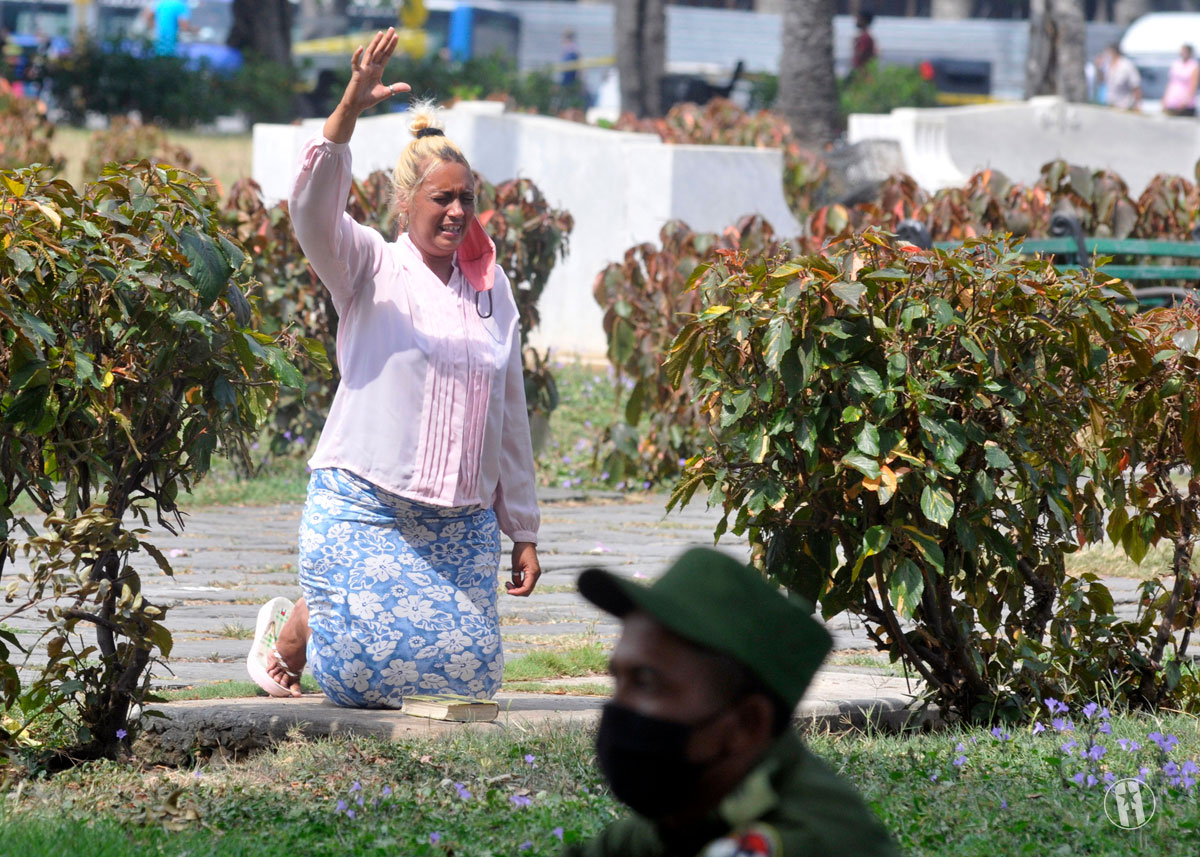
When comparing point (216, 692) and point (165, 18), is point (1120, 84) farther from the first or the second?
point (216, 692)

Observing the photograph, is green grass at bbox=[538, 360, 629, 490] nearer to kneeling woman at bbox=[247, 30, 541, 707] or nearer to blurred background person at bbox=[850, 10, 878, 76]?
kneeling woman at bbox=[247, 30, 541, 707]

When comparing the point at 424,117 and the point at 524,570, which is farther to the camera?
the point at 424,117

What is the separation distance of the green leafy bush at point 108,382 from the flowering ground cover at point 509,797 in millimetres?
329

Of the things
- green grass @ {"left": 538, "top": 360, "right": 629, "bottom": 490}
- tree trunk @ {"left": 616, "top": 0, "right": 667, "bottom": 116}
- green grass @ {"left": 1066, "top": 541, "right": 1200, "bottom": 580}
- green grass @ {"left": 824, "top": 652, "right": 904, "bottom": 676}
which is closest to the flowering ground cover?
green grass @ {"left": 824, "top": 652, "right": 904, "bottom": 676}

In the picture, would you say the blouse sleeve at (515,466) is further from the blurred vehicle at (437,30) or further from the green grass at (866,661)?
the blurred vehicle at (437,30)

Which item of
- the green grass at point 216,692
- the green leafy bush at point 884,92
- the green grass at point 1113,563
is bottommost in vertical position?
the green grass at point 1113,563

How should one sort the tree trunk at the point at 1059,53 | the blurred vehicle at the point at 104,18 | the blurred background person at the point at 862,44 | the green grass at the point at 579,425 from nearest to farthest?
the green grass at the point at 579,425, the tree trunk at the point at 1059,53, the blurred background person at the point at 862,44, the blurred vehicle at the point at 104,18

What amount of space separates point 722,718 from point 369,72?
8.11 feet

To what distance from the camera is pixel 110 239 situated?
12.6 feet

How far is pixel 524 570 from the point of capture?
4.41 metres

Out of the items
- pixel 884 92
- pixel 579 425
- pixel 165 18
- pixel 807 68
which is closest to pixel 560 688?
pixel 579 425

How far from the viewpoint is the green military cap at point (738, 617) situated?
70.4 inches

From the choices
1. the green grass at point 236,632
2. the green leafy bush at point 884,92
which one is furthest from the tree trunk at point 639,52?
the green grass at point 236,632

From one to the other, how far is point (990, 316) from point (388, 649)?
69.2 inches
